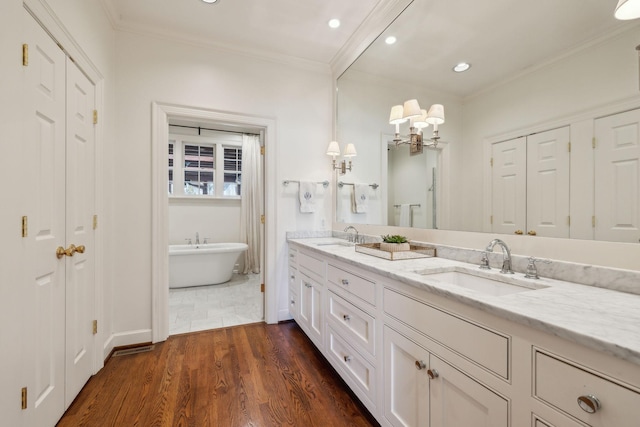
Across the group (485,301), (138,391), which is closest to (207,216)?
(138,391)

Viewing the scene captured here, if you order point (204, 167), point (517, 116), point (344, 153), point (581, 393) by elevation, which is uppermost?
point (204, 167)

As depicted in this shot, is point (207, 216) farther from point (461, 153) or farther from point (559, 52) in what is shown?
point (559, 52)

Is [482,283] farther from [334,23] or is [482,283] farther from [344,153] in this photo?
[334,23]

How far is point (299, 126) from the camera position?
9.78ft

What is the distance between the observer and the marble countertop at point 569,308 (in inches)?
24.7

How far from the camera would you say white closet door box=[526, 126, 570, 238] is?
4.01 ft

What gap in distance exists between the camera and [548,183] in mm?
1281

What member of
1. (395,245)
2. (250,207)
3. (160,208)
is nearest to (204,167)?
(250,207)

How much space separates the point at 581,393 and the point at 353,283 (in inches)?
42.8

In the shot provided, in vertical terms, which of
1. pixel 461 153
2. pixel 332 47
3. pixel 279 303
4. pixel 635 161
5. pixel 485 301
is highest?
pixel 332 47

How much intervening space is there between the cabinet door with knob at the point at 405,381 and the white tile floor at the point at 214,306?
1885mm

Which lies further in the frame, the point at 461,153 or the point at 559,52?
the point at 461,153

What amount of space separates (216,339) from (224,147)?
3615 mm

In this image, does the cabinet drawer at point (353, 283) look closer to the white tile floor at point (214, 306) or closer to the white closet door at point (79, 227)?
the white tile floor at point (214, 306)
